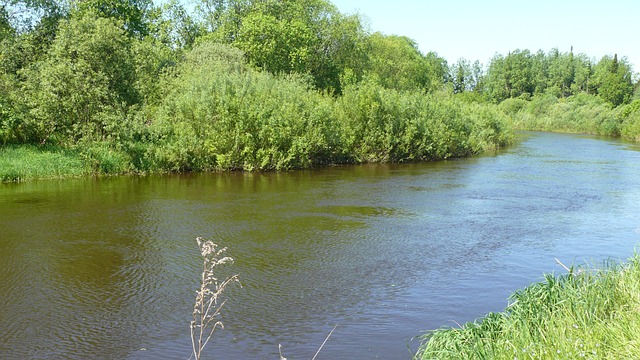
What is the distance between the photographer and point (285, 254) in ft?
48.4

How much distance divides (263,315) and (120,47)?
2332 centimetres

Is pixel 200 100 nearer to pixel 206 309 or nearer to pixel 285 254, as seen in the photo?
pixel 285 254

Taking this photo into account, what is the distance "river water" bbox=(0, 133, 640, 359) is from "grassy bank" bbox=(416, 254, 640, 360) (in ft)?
5.09

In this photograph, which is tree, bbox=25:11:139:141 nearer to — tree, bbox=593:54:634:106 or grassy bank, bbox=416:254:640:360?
grassy bank, bbox=416:254:640:360

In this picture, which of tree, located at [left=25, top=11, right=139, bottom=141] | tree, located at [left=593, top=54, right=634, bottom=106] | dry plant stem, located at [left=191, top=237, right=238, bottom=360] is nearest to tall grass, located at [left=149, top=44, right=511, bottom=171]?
tree, located at [left=25, top=11, right=139, bottom=141]

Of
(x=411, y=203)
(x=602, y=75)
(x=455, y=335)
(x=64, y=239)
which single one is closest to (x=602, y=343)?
(x=455, y=335)

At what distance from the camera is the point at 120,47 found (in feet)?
96.8

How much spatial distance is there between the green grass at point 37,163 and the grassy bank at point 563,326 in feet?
75.1

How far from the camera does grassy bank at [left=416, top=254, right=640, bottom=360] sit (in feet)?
20.1

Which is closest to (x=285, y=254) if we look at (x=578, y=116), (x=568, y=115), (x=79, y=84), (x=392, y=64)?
(x=79, y=84)

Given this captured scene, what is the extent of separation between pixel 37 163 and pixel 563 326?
25.7 meters

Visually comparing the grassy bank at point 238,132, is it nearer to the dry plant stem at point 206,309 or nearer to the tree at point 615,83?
the dry plant stem at point 206,309

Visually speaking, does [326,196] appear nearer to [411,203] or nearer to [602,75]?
[411,203]

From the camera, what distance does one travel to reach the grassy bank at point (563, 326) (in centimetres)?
613
